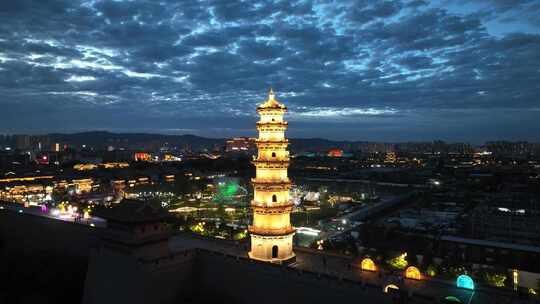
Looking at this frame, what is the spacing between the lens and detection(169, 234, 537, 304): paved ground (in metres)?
13.3

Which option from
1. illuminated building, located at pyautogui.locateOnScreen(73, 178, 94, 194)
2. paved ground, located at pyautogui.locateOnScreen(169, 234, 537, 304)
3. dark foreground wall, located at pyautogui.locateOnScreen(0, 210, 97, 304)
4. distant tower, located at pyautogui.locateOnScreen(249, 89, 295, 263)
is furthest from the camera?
illuminated building, located at pyautogui.locateOnScreen(73, 178, 94, 194)

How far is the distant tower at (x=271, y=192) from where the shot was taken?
16.8 meters

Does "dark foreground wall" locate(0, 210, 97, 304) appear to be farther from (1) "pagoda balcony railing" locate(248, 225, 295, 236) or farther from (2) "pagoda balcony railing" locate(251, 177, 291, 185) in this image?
(2) "pagoda balcony railing" locate(251, 177, 291, 185)

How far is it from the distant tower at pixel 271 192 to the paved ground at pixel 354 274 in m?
1.05

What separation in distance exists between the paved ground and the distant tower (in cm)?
105

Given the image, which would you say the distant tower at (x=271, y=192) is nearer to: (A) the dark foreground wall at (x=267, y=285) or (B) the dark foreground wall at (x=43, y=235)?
(A) the dark foreground wall at (x=267, y=285)

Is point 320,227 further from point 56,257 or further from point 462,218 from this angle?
point 56,257

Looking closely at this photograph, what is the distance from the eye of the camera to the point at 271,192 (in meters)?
17.0

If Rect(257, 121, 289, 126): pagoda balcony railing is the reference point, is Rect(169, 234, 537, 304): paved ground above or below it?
below

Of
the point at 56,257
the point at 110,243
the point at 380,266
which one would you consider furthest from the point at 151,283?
the point at 56,257

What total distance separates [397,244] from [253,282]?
11889mm

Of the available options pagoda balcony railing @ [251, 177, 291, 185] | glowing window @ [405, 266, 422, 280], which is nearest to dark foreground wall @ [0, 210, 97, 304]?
pagoda balcony railing @ [251, 177, 291, 185]

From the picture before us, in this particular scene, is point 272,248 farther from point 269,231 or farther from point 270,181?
point 270,181

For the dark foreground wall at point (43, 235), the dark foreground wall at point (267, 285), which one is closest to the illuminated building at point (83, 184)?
the dark foreground wall at point (43, 235)
